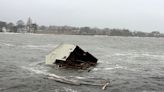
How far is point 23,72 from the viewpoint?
30453 mm

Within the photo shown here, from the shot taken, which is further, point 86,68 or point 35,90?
point 86,68

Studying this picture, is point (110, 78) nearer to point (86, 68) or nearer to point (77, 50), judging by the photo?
point (86, 68)

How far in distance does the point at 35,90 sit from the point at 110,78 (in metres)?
9.31

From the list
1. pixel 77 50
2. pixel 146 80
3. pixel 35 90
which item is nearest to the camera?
pixel 35 90

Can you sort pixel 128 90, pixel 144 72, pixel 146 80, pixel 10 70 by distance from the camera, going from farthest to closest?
pixel 144 72, pixel 10 70, pixel 146 80, pixel 128 90

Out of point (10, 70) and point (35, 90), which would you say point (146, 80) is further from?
point (10, 70)

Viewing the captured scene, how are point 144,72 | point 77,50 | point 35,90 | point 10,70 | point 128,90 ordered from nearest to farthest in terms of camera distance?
point 35,90 → point 128,90 → point 10,70 → point 144,72 → point 77,50

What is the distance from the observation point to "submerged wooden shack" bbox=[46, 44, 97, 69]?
1431 inches

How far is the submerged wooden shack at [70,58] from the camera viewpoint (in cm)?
3634

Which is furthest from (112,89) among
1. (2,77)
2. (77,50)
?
(77,50)

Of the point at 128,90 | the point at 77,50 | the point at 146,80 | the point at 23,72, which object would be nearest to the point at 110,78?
the point at 146,80

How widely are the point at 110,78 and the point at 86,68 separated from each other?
639 centimetres

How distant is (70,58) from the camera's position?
38.2 metres

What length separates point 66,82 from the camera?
2566 centimetres
